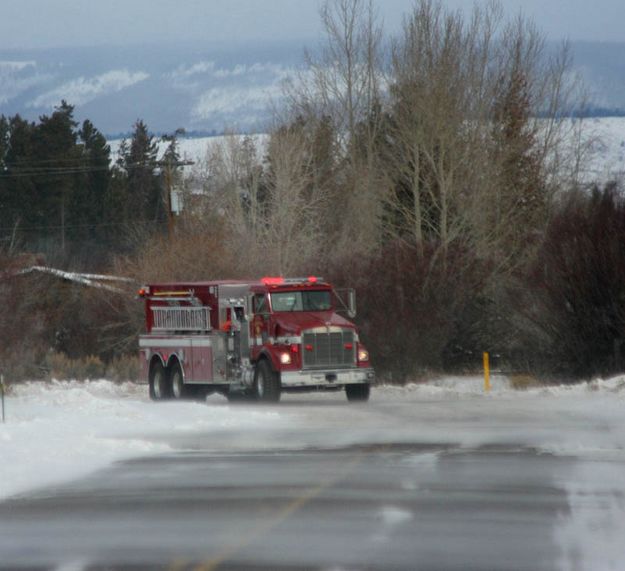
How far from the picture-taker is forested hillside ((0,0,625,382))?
37469 millimetres

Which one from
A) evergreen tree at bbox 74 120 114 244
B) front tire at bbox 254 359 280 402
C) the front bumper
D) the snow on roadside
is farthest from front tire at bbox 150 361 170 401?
evergreen tree at bbox 74 120 114 244

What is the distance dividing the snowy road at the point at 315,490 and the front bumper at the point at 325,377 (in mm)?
4967

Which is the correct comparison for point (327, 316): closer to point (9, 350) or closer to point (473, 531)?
point (9, 350)

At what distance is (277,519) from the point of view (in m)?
12.4

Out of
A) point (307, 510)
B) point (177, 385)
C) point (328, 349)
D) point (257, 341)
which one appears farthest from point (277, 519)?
point (177, 385)

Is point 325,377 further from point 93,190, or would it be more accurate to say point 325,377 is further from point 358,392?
point 93,190

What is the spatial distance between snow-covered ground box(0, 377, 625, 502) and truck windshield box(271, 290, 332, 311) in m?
2.32

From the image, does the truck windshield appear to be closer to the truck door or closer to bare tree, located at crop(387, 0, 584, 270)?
the truck door

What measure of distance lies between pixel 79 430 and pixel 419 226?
32193 mm

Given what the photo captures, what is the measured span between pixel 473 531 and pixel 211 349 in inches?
917

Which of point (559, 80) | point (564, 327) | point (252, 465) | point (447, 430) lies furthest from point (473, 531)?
point (559, 80)

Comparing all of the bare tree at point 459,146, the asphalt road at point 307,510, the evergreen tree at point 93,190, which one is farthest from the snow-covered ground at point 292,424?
the evergreen tree at point 93,190

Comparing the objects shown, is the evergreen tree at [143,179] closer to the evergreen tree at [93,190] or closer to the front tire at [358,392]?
the evergreen tree at [93,190]

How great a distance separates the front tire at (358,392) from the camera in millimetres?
33125
